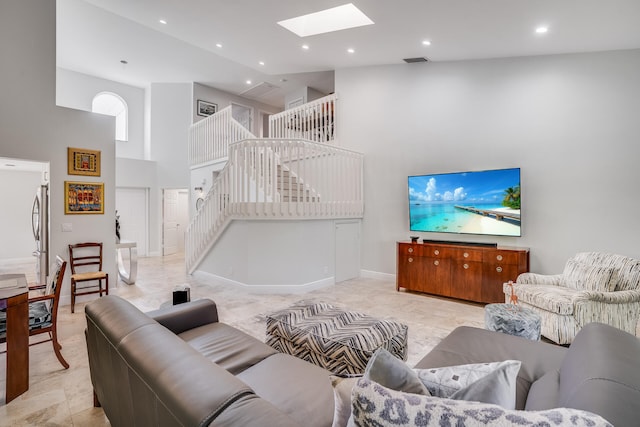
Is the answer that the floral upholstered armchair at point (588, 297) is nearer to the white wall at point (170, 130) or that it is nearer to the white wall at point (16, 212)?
the white wall at point (170, 130)

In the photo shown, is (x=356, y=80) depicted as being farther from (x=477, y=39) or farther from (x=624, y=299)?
(x=624, y=299)

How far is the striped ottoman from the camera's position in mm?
2023

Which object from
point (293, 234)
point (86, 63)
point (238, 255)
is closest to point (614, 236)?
point (293, 234)

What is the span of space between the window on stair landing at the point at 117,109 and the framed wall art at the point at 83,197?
4.73 metres

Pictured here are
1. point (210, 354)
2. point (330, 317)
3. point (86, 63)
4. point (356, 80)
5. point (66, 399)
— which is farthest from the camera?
point (86, 63)

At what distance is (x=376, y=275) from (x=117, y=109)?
8.33 metres

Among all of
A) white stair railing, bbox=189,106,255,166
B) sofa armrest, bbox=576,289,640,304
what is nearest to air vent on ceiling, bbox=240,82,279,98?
white stair railing, bbox=189,106,255,166

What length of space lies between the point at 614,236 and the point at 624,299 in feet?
4.62

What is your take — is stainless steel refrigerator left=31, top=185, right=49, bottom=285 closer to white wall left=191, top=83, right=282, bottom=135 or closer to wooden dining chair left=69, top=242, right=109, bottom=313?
wooden dining chair left=69, top=242, right=109, bottom=313

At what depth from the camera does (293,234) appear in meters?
5.01

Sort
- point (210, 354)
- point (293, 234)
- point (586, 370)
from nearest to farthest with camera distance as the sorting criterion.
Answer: point (586, 370) < point (210, 354) < point (293, 234)

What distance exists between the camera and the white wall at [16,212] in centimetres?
695

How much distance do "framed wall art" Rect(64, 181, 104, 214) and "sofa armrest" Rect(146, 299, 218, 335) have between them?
3345mm

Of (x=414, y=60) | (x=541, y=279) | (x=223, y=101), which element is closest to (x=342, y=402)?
(x=541, y=279)
